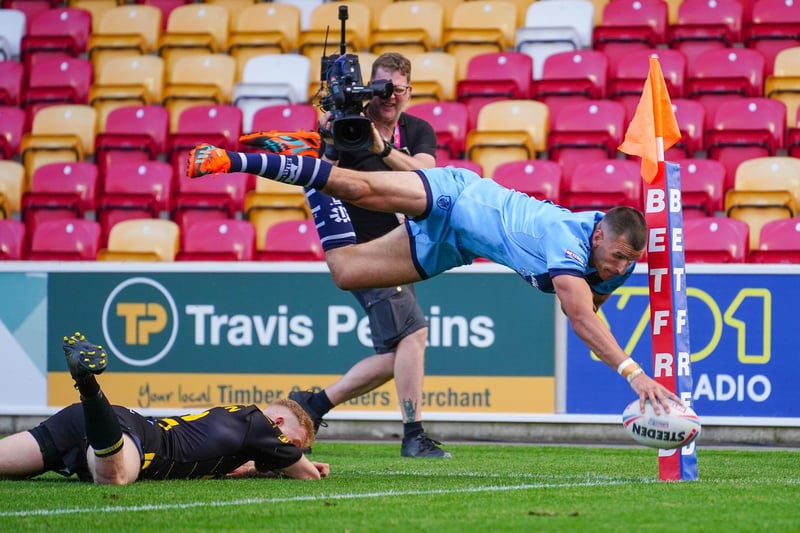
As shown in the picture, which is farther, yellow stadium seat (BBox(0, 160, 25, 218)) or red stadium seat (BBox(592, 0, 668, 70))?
red stadium seat (BBox(592, 0, 668, 70))

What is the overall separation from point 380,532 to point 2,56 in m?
12.7

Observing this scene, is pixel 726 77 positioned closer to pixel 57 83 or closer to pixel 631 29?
pixel 631 29

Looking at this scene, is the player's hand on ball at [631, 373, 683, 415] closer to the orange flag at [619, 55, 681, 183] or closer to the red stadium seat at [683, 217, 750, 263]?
the orange flag at [619, 55, 681, 183]

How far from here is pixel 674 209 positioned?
6.90m

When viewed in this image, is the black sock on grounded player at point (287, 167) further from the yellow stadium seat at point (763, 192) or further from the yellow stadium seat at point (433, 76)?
the yellow stadium seat at point (433, 76)

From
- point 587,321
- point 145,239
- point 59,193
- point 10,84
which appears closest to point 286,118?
point 145,239

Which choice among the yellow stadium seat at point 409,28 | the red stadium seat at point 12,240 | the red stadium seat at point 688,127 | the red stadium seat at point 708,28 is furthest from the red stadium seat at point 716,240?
the red stadium seat at point 12,240

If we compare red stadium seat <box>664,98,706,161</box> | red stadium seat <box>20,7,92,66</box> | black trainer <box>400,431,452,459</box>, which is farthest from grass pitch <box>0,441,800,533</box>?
red stadium seat <box>20,7,92,66</box>

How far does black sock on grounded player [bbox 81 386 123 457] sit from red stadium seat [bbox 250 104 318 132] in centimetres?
748

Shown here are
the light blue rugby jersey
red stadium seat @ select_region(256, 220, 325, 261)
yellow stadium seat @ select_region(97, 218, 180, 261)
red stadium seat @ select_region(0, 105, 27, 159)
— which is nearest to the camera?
the light blue rugby jersey

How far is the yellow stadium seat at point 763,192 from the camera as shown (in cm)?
1173

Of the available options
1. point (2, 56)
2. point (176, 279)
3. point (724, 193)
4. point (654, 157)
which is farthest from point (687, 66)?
point (2, 56)

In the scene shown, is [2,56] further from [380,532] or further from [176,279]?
[380,532]

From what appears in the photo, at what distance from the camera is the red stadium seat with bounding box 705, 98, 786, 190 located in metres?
12.6
